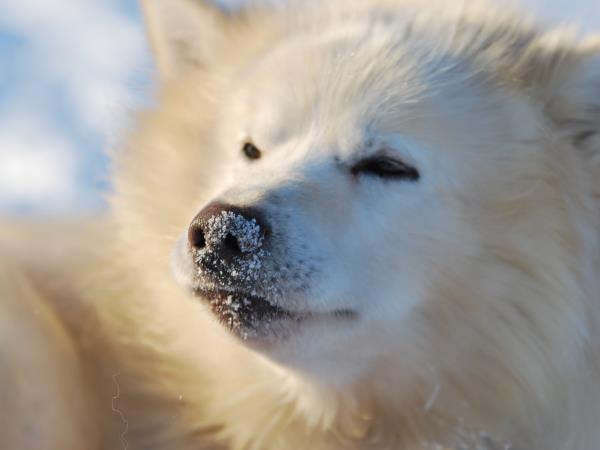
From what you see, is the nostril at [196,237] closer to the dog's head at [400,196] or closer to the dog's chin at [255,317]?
the dog's head at [400,196]

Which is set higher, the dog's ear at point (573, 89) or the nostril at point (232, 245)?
the dog's ear at point (573, 89)

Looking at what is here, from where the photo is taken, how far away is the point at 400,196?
9.96ft

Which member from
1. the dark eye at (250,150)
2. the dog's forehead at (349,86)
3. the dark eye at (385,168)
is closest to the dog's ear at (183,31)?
the dog's forehead at (349,86)

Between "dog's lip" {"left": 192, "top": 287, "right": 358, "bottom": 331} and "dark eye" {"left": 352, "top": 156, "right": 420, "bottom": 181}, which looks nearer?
"dog's lip" {"left": 192, "top": 287, "right": 358, "bottom": 331}

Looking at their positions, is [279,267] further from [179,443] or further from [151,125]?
[151,125]

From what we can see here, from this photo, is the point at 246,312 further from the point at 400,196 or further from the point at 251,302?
the point at 400,196

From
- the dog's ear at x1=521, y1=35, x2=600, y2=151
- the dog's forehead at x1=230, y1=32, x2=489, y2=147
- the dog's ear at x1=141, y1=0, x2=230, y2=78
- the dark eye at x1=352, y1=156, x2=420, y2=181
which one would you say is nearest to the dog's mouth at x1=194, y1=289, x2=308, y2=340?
the dark eye at x1=352, y1=156, x2=420, y2=181

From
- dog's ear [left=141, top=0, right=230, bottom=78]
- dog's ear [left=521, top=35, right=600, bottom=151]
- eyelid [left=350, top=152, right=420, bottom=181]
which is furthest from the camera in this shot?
dog's ear [left=141, top=0, right=230, bottom=78]

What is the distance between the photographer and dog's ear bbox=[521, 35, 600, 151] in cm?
321

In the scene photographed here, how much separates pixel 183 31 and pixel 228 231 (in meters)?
1.58

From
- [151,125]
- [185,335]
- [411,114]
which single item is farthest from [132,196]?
[411,114]

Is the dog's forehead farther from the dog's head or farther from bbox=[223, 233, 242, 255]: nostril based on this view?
bbox=[223, 233, 242, 255]: nostril

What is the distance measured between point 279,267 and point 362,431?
0.81 m

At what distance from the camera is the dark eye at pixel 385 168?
3.05 metres
